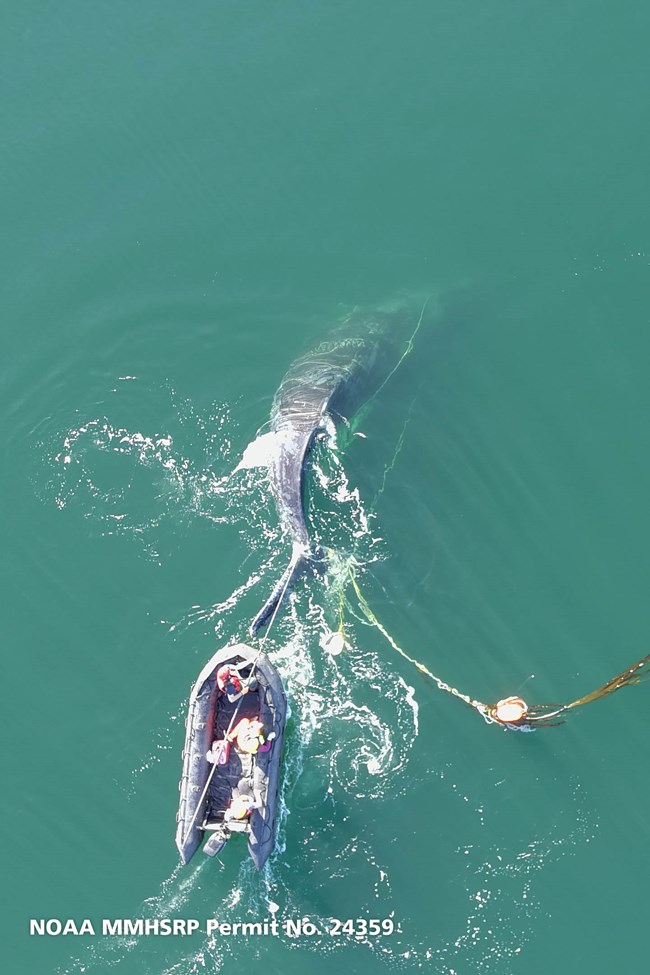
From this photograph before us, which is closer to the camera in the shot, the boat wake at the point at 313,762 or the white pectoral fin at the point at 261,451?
the boat wake at the point at 313,762

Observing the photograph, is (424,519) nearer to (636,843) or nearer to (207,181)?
(636,843)

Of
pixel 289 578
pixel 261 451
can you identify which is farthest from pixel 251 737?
pixel 261 451

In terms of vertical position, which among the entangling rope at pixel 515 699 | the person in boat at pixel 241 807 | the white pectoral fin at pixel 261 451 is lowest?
the person in boat at pixel 241 807

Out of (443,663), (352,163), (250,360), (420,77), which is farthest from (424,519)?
(420,77)

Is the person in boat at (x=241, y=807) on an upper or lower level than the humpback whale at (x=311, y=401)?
lower

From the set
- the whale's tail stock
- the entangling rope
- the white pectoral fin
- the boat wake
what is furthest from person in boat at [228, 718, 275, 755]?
the white pectoral fin

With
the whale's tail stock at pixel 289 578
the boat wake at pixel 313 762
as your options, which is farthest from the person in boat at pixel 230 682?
the boat wake at pixel 313 762

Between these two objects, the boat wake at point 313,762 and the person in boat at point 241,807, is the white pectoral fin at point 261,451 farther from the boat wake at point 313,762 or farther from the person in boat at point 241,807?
the person in boat at point 241,807

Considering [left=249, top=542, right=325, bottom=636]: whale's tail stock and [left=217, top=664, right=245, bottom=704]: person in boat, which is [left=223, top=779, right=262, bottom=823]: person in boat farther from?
[left=249, top=542, right=325, bottom=636]: whale's tail stock
